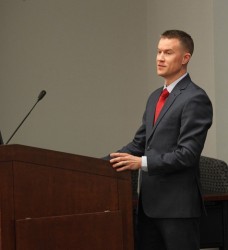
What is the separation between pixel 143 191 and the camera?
2.26 metres

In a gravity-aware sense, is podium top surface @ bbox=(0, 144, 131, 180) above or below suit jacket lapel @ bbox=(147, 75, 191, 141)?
below

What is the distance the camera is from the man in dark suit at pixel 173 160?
2.13m

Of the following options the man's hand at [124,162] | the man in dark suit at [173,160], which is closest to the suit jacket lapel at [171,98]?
the man in dark suit at [173,160]

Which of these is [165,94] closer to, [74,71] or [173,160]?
[173,160]

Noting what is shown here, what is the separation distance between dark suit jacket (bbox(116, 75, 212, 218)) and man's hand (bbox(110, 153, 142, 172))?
5cm

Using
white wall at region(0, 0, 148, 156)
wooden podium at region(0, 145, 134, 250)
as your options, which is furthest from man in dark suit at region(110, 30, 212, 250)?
white wall at region(0, 0, 148, 156)

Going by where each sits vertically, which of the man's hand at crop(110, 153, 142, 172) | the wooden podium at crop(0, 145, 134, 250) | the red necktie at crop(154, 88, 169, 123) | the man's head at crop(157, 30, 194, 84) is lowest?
the wooden podium at crop(0, 145, 134, 250)

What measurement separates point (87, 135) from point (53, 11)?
1064 mm

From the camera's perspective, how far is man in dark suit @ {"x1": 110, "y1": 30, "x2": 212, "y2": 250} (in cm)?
213

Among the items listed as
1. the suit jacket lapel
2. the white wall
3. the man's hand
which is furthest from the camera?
the white wall

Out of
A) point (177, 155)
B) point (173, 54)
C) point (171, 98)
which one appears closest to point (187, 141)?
point (177, 155)

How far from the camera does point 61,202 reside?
1.93 meters

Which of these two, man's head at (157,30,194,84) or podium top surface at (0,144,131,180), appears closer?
podium top surface at (0,144,131,180)

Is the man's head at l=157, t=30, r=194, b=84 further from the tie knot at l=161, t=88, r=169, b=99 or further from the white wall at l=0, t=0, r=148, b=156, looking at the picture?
the white wall at l=0, t=0, r=148, b=156
